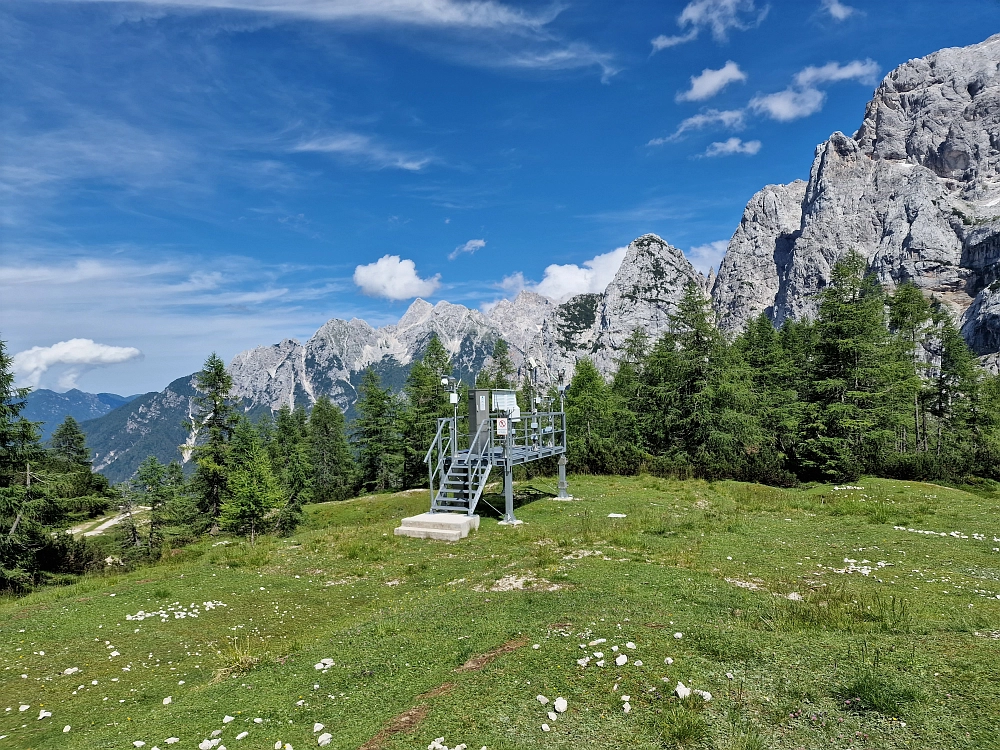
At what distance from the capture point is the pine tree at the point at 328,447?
8225cm

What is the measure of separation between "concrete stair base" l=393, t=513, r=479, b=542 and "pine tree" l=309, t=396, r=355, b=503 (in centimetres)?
6375

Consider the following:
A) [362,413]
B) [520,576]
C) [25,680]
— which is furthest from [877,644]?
[362,413]

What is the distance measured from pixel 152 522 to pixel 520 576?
48.7 m

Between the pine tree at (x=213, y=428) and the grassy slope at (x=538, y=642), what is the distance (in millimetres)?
30205

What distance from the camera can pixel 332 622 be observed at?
1168cm

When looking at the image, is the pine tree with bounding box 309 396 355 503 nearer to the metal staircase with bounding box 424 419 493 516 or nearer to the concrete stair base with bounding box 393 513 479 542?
the metal staircase with bounding box 424 419 493 516

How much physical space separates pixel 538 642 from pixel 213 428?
47.0 m

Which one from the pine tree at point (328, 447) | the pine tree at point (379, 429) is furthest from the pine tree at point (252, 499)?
the pine tree at point (328, 447)

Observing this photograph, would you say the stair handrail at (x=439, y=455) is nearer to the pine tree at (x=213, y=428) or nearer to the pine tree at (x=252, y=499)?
the pine tree at (x=252, y=499)

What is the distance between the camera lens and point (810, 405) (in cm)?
3916

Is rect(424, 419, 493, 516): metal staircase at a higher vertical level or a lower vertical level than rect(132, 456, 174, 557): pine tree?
higher

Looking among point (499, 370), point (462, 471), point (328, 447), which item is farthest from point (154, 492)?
point (499, 370)

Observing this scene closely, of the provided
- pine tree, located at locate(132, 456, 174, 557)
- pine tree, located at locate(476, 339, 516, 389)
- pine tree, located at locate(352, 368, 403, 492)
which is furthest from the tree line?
pine tree, located at locate(132, 456, 174, 557)

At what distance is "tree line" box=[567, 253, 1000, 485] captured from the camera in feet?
123
